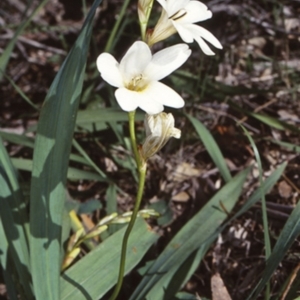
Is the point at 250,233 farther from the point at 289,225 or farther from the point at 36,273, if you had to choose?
the point at 36,273

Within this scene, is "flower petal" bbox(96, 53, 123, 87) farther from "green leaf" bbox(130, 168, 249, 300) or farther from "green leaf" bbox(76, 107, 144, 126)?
"green leaf" bbox(76, 107, 144, 126)

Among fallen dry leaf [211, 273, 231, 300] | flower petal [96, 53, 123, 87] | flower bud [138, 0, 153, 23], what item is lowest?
fallen dry leaf [211, 273, 231, 300]

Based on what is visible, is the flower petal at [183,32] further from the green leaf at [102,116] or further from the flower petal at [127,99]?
the green leaf at [102,116]

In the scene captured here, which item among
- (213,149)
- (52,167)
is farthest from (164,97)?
(213,149)

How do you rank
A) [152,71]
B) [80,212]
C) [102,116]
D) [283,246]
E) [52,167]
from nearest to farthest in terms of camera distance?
[152,71] → [283,246] → [52,167] → [80,212] → [102,116]

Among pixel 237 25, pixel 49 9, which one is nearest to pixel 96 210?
pixel 237 25

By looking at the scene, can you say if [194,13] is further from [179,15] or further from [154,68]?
[154,68]

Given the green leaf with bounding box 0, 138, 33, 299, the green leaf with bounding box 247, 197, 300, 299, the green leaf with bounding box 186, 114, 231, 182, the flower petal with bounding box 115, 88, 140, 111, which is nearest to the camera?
the flower petal with bounding box 115, 88, 140, 111

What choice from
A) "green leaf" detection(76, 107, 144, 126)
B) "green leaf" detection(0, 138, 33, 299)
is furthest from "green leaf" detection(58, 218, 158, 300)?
"green leaf" detection(76, 107, 144, 126)

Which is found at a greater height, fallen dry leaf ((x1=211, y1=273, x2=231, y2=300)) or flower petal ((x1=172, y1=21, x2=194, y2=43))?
flower petal ((x1=172, y1=21, x2=194, y2=43))
